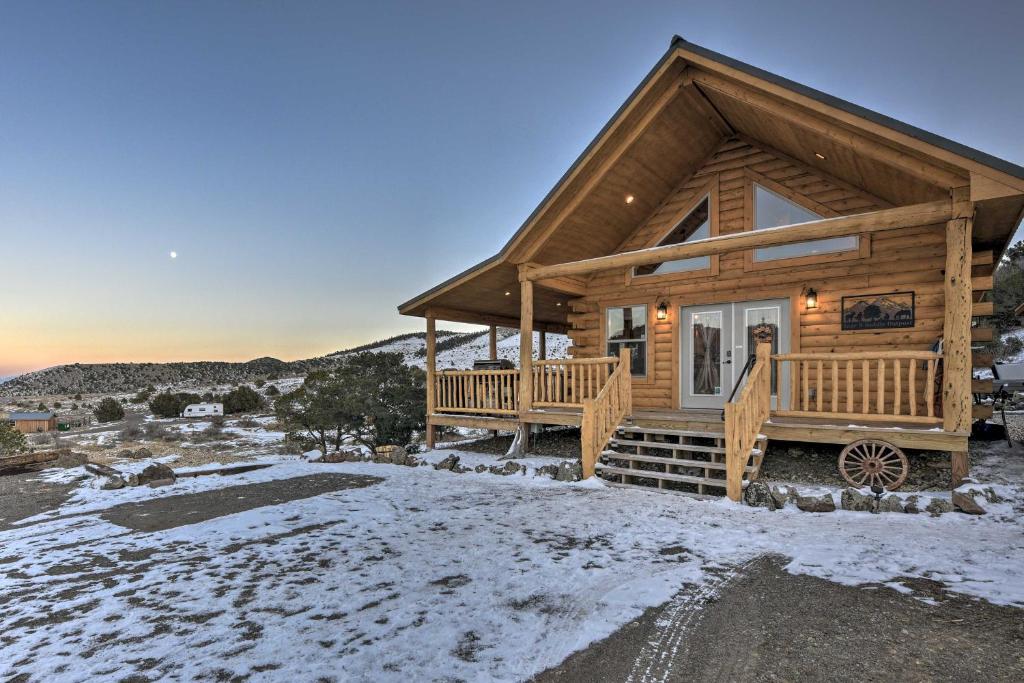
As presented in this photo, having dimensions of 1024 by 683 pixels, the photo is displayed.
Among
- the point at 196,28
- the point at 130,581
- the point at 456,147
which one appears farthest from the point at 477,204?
the point at 130,581

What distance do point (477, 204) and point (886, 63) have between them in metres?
14.1

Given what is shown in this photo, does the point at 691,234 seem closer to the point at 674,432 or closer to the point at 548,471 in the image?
the point at 674,432

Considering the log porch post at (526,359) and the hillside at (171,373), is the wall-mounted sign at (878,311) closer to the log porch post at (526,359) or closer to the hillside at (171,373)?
the log porch post at (526,359)

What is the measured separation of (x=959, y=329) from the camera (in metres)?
5.98

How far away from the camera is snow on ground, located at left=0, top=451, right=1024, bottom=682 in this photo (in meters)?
2.68

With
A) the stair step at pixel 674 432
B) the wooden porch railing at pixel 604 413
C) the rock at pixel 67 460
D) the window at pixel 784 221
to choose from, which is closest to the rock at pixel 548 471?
the wooden porch railing at pixel 604 413

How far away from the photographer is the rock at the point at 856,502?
5391 millimetres

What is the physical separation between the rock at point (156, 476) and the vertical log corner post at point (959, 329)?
10.6 m

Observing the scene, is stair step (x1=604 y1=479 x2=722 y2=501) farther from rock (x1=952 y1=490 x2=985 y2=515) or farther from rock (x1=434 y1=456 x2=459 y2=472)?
rock (x1=434 y1=456 x2=459 y2=472)

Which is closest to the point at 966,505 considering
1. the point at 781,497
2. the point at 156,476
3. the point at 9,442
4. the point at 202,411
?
the point at 781,497

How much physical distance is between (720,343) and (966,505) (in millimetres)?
4878

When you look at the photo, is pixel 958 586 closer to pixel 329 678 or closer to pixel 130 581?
pixel 329 678

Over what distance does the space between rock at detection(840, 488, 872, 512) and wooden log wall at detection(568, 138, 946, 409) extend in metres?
3.74

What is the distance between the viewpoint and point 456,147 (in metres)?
17.3
